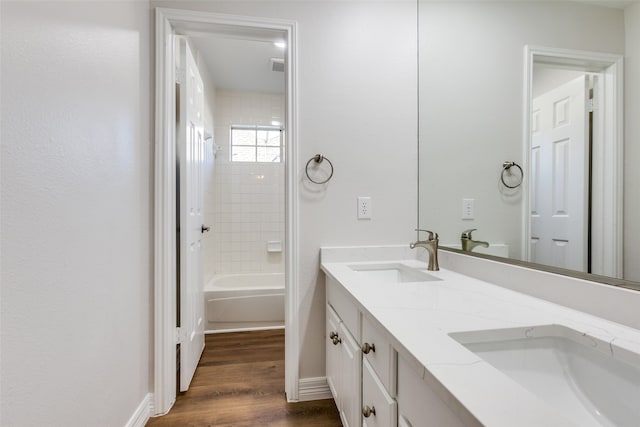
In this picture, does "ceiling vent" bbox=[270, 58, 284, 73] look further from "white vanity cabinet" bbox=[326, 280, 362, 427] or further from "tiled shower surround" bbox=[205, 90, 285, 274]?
"white vanity cabinet" bbox=[326, 280, 362, 427]

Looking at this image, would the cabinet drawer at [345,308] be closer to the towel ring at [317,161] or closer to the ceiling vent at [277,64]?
the towel ring at [317,161]

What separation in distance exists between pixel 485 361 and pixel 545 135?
2.27ft

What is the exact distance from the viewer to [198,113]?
1.99 m

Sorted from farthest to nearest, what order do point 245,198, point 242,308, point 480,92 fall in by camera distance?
point 245,198, point 242,308, point 480,92

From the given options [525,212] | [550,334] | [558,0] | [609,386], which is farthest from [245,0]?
[609,386]

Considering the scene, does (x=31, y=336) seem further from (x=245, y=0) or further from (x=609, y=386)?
(x=245, y=0)

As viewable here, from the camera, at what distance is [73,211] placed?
95cm

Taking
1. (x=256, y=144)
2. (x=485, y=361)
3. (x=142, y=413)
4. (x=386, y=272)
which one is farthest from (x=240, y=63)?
(x=485, y=361)

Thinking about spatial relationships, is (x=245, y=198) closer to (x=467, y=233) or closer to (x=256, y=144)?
(x=256, y=144)

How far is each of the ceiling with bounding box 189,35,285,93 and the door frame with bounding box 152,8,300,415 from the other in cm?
67

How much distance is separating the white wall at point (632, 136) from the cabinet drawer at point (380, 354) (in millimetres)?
624

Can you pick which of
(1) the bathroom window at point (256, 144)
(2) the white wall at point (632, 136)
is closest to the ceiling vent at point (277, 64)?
(1) the bathroom window at point (256, 144)

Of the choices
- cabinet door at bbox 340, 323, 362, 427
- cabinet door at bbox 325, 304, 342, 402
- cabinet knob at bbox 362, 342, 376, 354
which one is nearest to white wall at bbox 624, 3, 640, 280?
cabinet knob at bbox 362, 342, 376, 354

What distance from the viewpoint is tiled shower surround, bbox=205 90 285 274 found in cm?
339
